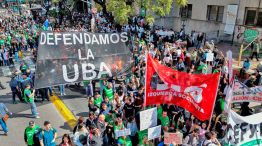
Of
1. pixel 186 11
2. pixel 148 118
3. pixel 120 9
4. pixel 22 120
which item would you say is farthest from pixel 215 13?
pixel 148 118

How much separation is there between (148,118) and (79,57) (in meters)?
2.93

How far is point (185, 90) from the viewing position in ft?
24.0

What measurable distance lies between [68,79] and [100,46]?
5.03ft

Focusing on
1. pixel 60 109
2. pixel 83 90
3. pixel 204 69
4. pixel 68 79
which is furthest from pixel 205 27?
pixel 68 79

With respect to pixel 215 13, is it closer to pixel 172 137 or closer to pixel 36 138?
pixel 172 137

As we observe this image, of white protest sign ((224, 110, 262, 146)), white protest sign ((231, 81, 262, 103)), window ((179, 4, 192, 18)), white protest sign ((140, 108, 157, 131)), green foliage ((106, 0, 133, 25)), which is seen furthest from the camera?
window ((179, 4, 192, 18))

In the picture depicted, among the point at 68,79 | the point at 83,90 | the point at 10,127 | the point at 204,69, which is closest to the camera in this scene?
the point at 68,79

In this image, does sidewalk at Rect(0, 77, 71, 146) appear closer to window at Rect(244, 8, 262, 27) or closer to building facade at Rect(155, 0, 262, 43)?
building facade at Rect(155, 0, 262, 43)

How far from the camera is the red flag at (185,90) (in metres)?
6.89

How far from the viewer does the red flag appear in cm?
689

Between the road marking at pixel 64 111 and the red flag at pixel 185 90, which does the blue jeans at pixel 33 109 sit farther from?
the red flag at pixel 185 90

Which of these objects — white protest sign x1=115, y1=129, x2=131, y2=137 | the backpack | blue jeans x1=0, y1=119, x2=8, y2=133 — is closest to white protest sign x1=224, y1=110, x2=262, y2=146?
white protest sign x1=115, y1=129, x2=131, y2=137

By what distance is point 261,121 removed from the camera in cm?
656

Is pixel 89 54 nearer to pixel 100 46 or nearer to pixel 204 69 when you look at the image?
pixel 100 46
